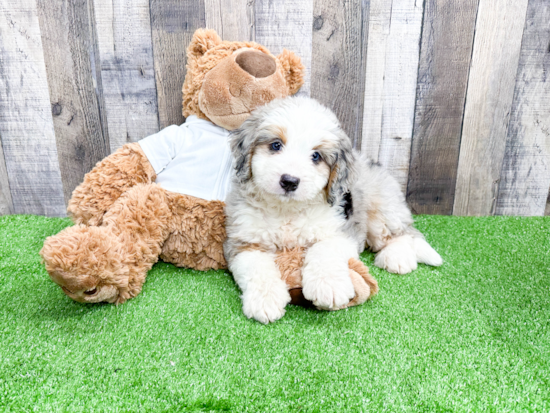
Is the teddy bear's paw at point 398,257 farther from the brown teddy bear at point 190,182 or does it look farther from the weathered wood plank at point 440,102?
the weathered wood plank at point 440,102

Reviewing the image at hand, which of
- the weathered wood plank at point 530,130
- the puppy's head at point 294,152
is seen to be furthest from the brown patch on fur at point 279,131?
the weathered wood plank at point 530,130

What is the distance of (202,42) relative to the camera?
2.35 metres

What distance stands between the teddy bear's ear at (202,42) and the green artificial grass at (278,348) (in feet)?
4.45

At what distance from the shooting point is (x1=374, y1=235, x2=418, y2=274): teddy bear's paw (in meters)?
2.20

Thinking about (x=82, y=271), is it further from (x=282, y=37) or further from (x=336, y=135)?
(x=282, y=37)

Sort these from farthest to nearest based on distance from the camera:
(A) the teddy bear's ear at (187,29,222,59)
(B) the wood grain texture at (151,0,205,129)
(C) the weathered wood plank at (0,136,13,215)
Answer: (C) the weathered wood plank at (0,136,13,215), (B) the wood grain texture at (151,0,205,129), (A) the teddy bear's ear at (187,29,222,59)

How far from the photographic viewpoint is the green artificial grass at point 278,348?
126 centimetres

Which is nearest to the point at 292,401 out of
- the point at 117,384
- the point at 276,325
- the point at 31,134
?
the point at 276,325

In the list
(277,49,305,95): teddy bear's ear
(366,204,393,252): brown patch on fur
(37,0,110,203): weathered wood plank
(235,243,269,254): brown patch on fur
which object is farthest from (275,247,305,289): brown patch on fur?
(37,0,110,203): weathered wood plank

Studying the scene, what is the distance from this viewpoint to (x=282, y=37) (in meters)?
2.61

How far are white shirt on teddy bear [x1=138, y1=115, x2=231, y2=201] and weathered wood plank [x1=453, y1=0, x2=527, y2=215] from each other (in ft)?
6.04

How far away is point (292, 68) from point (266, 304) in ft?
5.01

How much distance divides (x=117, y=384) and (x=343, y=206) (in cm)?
137

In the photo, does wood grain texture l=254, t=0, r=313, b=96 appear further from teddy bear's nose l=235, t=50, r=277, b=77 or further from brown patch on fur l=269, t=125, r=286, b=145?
brown patch on fur l=269, t=125, r=286, b=145
